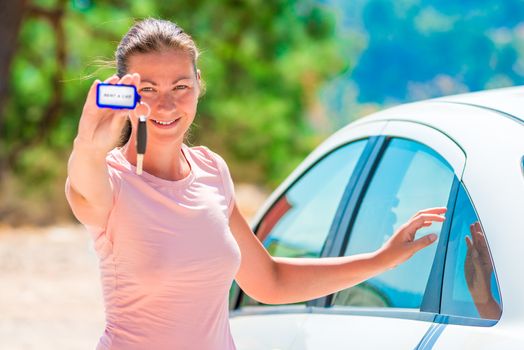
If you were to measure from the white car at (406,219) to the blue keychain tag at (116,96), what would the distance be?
29.3 inches

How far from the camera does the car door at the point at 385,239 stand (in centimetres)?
243

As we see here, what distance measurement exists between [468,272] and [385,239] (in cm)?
62

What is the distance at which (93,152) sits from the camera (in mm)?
2117

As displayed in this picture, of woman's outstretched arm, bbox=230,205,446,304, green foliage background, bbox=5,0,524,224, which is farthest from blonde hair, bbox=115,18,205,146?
green foliage background, bbox=5,0,524,224

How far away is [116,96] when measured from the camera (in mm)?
2055

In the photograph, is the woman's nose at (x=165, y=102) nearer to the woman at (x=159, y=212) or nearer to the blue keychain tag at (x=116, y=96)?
the woman at (x=159, y=212)

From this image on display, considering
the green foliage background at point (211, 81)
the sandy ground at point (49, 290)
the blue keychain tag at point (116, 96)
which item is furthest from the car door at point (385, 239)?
the green foliage background at point (211, 81)

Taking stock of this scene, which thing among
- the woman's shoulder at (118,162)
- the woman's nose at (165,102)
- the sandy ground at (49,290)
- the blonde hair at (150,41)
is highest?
the blonde hair at (150,41)

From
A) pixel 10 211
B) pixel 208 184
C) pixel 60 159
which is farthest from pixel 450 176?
pixel 60 159

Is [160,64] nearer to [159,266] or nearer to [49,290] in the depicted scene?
[159,266]

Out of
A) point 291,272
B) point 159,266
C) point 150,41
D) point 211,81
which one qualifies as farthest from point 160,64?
point 211,81

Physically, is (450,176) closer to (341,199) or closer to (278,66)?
(341,199)

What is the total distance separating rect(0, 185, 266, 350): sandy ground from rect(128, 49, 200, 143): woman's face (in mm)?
6418

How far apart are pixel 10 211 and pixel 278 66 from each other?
5.73 m
